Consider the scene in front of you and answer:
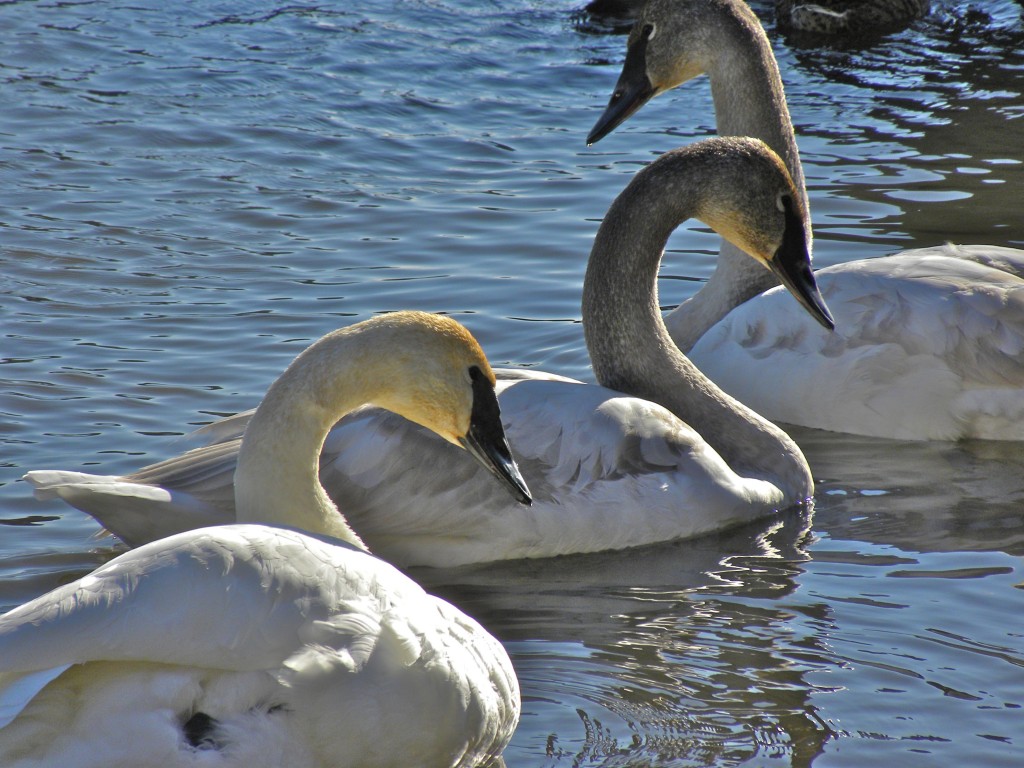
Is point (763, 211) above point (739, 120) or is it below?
below

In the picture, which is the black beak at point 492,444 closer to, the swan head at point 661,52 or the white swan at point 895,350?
the white swan at point 895,350

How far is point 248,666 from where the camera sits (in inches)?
141

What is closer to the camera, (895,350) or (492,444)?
(492,444)

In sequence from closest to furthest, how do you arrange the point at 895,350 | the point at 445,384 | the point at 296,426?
the point at 296,426
the point at 445,384
the point at 895,350

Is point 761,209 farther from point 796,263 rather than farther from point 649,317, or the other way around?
point 649,317

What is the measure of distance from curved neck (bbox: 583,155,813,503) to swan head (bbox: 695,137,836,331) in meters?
0.08

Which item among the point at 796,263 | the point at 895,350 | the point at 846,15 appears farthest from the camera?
the point at 846,15

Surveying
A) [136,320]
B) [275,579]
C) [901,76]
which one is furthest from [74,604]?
[901,76]

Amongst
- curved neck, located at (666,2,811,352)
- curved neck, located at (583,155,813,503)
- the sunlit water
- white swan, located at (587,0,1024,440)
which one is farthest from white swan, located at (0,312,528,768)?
curved neck, located at (666,2,811,352)

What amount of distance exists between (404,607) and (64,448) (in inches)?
117

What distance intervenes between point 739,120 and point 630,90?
66 cm

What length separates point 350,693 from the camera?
12.4 ft

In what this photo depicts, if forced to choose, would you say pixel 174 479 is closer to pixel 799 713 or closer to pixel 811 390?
pixel 799 713

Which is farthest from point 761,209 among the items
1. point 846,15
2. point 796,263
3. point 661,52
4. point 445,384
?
point 846,15
